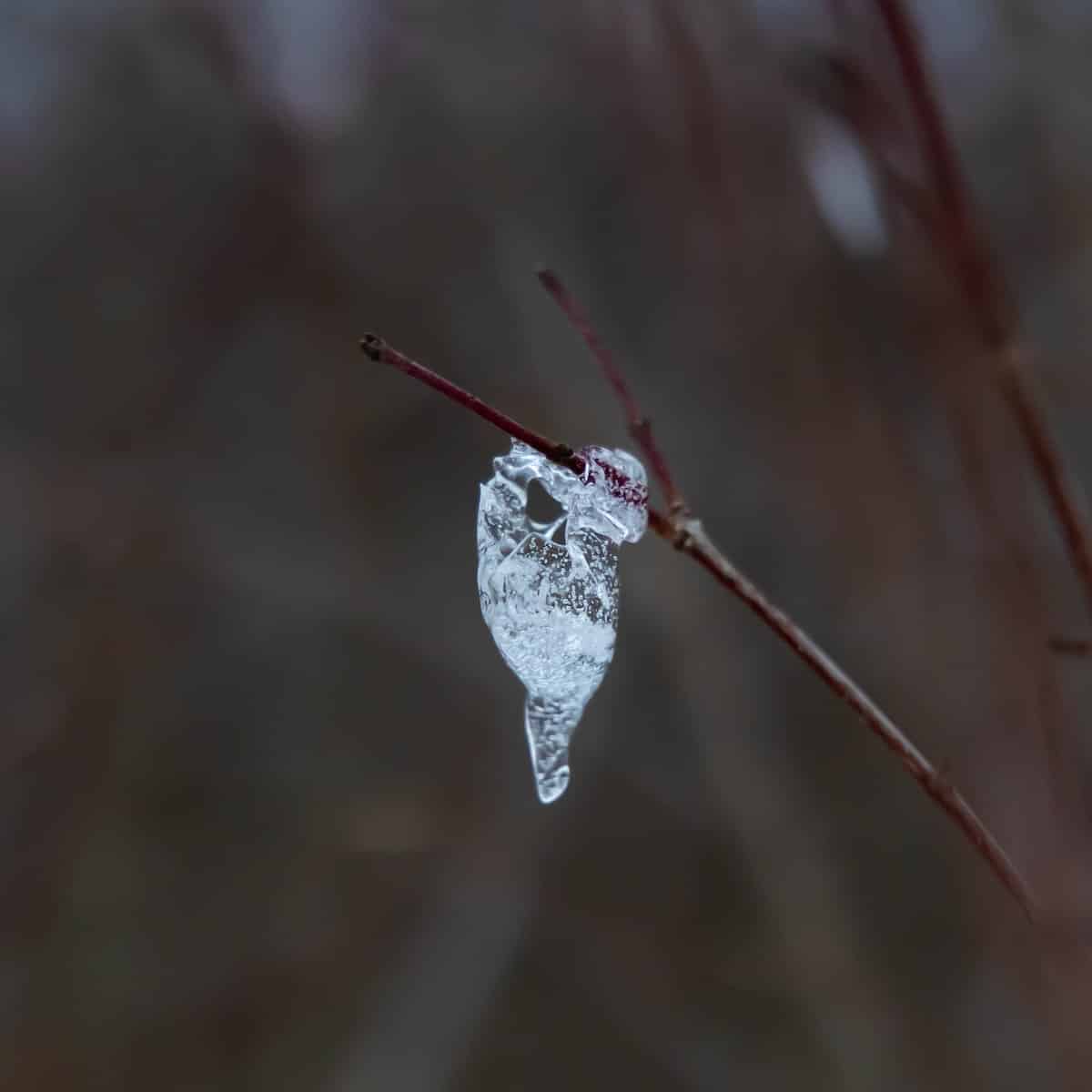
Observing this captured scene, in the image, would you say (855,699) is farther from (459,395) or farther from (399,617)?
(399,617)

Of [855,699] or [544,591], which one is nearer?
[855,699]

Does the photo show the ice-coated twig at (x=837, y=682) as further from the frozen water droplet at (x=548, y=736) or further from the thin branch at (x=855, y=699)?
the frozen water droplet at (x=548, y=736)

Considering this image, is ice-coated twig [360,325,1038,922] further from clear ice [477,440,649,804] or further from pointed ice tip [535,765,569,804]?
pointed ice tip [535,765,569,804]

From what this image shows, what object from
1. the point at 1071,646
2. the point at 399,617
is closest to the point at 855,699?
the point at 1071,646

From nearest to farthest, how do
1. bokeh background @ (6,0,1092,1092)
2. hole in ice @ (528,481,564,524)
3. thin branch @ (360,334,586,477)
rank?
thin branch @ (360,334,586,477), hole in ice @ (528,481,564,524), bokeh background @ (6,0,1092,1092)

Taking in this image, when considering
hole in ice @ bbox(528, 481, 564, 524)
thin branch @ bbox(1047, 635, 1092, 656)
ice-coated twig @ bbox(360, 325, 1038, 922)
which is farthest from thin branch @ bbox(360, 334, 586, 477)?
hole in ice @ bbox(528, 481, 564, 524)

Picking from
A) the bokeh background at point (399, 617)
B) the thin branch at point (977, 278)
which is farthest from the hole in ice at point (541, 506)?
the thin branch at point (977, 278)

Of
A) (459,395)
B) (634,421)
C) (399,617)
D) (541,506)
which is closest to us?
(459,395)

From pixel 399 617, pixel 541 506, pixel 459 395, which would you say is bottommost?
pixel 399 617

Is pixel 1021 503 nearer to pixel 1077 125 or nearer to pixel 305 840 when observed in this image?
pixel 1077 125
